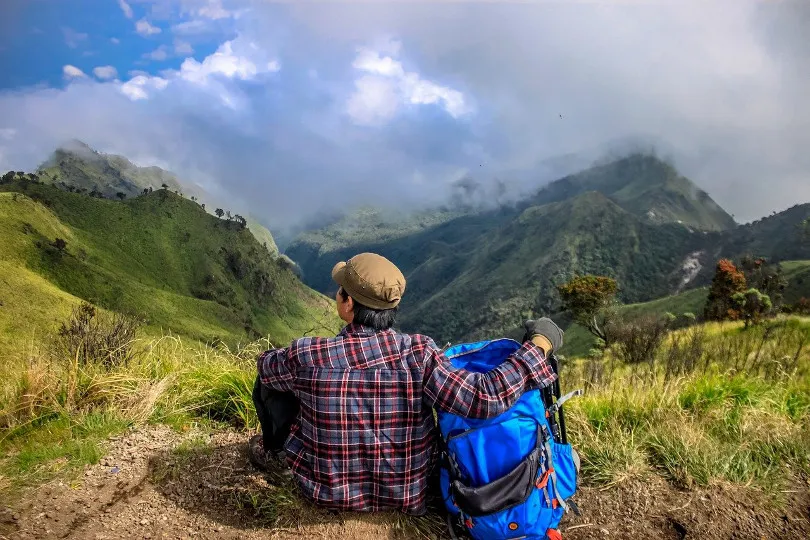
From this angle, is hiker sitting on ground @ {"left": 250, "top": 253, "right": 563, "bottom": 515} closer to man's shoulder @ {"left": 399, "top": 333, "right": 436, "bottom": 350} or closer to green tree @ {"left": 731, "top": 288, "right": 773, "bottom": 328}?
man's shoulder @ {"left": 399, "top": 333, "right": 436, "bottom": 350}

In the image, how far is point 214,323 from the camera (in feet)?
341

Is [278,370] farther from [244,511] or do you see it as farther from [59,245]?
[59,245]

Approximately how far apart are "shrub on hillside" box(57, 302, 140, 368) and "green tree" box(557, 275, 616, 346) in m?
38.0

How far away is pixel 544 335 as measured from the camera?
311cm

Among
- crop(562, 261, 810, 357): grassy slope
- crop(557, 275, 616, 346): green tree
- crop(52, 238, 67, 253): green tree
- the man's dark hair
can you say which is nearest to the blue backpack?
the man's dark hair

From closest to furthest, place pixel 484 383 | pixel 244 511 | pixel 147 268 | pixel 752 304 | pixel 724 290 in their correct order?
pixel 484 383 → pixel 244 511 → pixel 752 304 → pixel 724 290 → pixel 147 268

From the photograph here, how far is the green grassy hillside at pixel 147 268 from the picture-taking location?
278 ft

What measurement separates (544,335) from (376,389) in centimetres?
104

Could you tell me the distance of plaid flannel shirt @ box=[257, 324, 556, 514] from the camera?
2908 mm

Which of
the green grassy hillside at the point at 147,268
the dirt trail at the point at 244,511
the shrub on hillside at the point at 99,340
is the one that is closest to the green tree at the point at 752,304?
the dirt trail at the point at 244,511

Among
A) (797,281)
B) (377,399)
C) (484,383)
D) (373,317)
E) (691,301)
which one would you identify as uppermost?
(373,317)

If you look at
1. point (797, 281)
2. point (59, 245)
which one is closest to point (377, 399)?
point (797, 281)

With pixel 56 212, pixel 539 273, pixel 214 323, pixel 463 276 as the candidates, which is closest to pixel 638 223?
pixel 539 273

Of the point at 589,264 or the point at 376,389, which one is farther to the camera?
the point at 589,264
